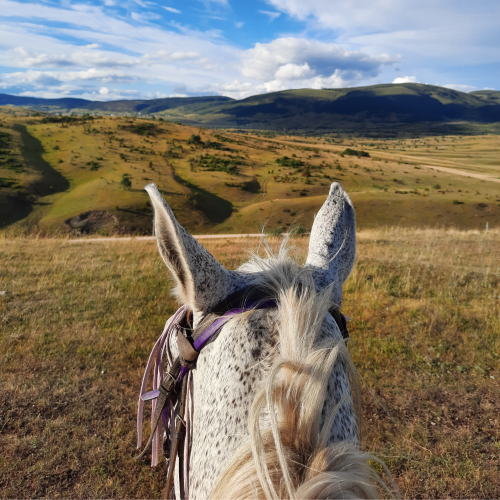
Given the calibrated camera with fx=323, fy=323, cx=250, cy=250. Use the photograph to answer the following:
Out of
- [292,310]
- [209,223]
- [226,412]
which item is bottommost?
[209,223]

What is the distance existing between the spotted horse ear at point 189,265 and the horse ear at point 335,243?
499mm

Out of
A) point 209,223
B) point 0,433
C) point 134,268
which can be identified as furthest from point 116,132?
point 0,433

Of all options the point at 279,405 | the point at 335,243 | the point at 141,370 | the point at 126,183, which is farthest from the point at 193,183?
the point at 279,405

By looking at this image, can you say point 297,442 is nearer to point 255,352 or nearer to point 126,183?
point 255,352

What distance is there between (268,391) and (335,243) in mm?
1186

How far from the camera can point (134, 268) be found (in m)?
8.95

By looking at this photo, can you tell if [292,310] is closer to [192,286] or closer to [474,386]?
[192,286]

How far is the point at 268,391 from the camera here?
2.88ft

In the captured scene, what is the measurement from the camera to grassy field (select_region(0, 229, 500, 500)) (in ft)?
10.3

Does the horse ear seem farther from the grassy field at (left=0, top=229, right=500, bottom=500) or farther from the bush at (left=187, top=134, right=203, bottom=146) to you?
the bush at (left=187, top=134, right=203, bottom=146)

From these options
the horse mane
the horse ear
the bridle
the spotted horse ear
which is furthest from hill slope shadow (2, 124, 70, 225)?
the horse mane

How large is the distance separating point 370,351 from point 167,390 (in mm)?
4229

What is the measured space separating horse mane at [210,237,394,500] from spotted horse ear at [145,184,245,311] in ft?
1.06

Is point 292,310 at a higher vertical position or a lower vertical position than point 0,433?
higher
